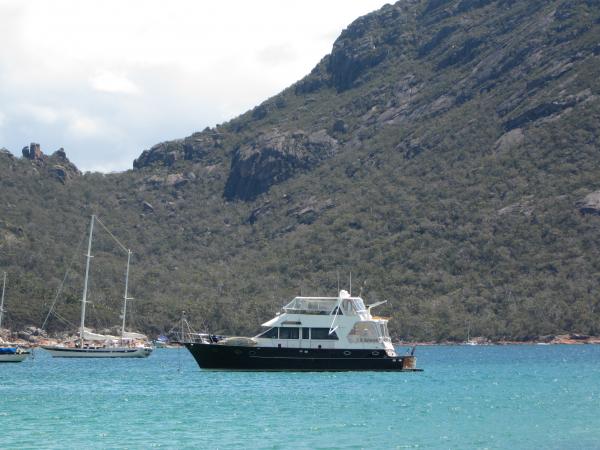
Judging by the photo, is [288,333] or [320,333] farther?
[288,333]

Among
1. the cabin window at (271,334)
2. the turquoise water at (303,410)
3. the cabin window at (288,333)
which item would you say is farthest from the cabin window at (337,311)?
the turquoise water at (303,410)

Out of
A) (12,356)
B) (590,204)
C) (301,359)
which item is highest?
(590,204)

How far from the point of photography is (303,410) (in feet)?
165

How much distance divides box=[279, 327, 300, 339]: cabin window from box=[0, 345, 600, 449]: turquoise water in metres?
2.62

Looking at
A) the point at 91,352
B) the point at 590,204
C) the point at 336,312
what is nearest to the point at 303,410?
the point at 336,312

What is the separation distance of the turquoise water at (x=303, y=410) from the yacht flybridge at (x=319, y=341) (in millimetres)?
1004

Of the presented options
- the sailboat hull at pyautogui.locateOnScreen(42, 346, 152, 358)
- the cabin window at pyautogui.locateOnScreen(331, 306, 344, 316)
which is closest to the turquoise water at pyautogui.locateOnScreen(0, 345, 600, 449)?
the cabin window at pyautogui.locateOnScreen(331, 306, 344, 316)

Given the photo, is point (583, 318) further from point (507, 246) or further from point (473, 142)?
point (473, 142)

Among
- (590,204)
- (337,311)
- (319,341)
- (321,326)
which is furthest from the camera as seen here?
(590,204)

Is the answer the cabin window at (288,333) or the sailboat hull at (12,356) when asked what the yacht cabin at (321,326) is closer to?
the cabin window at (288,333)

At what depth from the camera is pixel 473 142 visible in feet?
643

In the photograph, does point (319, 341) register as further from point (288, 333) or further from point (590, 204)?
point (590, 204)

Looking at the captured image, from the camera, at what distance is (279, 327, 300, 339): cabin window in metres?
70.8

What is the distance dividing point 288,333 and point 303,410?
2064 cm
